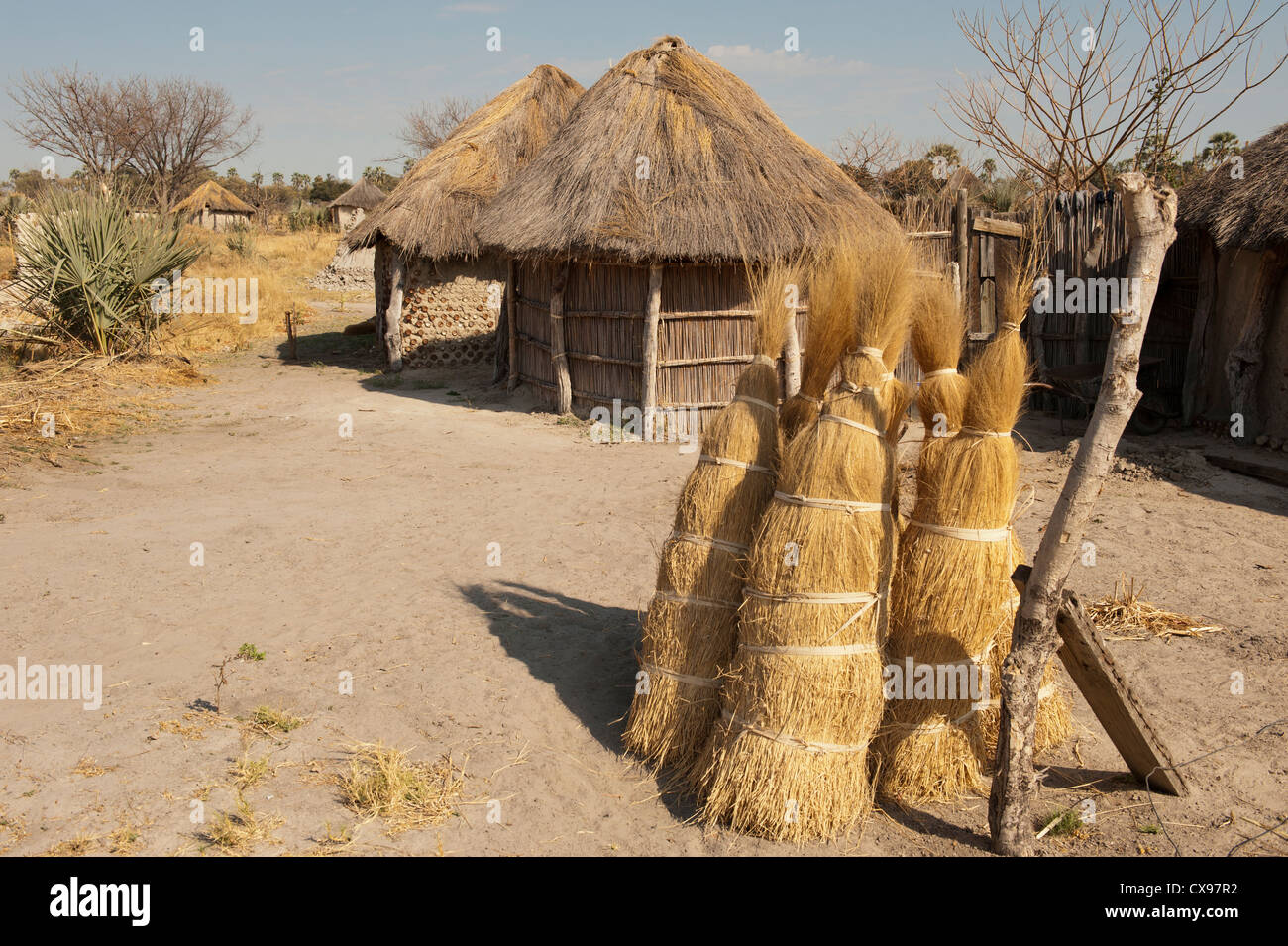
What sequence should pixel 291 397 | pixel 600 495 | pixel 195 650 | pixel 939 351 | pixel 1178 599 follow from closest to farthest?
pixel 939 351 → pixel 195 650 → pixel 1178 599 → pixel 600 495 → pixel 291 397

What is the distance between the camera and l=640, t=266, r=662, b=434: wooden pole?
31.6 feet

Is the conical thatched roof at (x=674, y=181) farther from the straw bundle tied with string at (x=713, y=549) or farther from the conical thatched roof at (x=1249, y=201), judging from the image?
the straw bundle tied with string at (x=713, y=549)

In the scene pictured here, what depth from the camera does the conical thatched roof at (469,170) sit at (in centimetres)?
1279

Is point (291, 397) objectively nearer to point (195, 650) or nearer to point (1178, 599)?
point (195, 650)

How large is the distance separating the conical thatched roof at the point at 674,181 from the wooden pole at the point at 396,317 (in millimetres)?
2832

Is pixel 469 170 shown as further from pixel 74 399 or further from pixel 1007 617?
pixel 1007 617

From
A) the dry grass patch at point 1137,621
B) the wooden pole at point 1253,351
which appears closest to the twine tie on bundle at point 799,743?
the dry grass patch at point 1137,621

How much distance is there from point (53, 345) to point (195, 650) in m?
10.1

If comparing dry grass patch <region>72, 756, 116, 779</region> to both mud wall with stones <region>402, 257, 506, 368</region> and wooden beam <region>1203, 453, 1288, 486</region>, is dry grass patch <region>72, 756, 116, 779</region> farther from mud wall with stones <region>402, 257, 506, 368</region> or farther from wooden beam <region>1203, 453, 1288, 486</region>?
mud wall with stones <region>402, 257, 506, 368</region>

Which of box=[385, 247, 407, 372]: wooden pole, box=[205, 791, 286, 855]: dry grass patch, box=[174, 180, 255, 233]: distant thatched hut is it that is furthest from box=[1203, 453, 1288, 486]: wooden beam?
box=[174, 180, 255, 233]: distant thatched hut

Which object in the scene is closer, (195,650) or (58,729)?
(58,729)

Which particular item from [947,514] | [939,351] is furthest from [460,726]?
[939,351]

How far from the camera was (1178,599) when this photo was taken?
5.29m

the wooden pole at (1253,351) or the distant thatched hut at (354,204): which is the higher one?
the distant thatched hut at (354,204)
